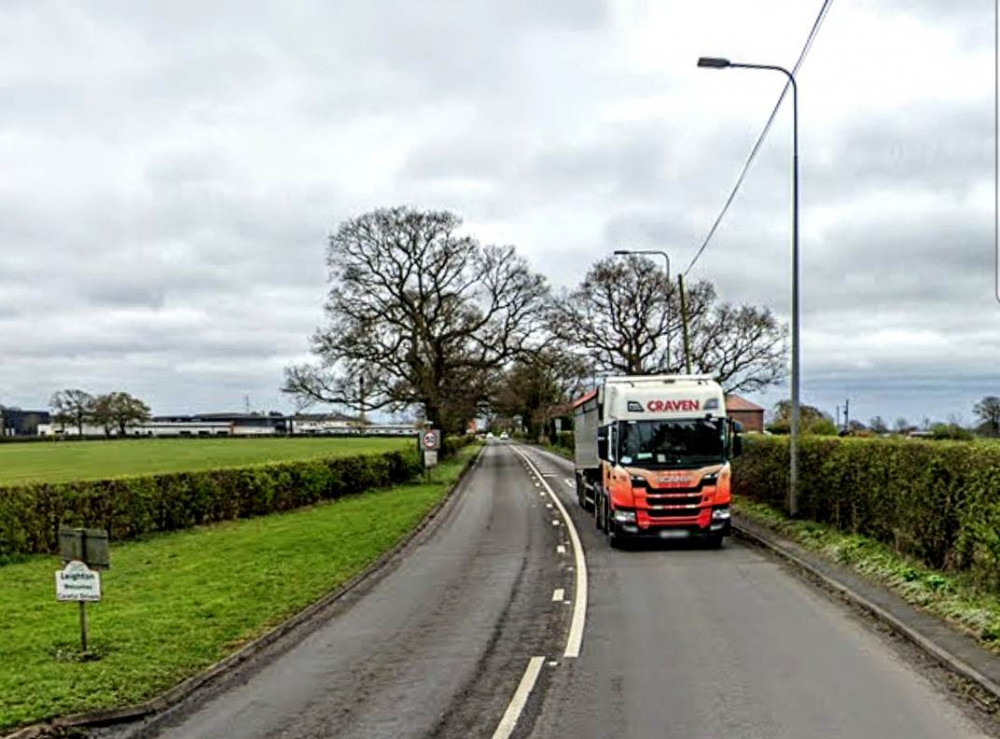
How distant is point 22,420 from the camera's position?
166m

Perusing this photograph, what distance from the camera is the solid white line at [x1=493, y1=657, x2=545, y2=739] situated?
271 inches

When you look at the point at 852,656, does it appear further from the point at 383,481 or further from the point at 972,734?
the point at 383,481

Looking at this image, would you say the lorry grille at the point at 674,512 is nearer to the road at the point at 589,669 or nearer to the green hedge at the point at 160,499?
the road at the point at 589,669

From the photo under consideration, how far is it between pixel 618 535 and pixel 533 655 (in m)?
9.26

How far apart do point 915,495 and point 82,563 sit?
37.5ft

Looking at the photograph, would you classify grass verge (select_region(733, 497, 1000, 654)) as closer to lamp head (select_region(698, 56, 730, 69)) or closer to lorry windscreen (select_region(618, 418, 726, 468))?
lorry windscreen (select_region(618, 418, 726, 468))

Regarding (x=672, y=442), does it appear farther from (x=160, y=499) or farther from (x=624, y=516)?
(x=160, y=499)

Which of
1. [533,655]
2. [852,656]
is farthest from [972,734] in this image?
[533,655]

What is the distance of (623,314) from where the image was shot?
55906 mm

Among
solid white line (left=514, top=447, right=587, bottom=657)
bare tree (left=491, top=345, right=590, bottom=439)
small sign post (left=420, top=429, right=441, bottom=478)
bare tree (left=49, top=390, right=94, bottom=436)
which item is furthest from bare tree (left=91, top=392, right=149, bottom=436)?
solid white line (left=514, top=447, right=587, bottom=657)

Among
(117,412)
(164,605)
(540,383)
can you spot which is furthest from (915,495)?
(117,412)

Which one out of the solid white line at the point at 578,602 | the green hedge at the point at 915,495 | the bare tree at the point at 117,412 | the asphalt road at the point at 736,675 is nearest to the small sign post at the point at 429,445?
the solid white line at the point at 578,602

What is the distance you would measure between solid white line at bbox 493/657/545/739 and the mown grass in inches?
124

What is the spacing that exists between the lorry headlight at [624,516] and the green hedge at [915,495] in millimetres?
3994
